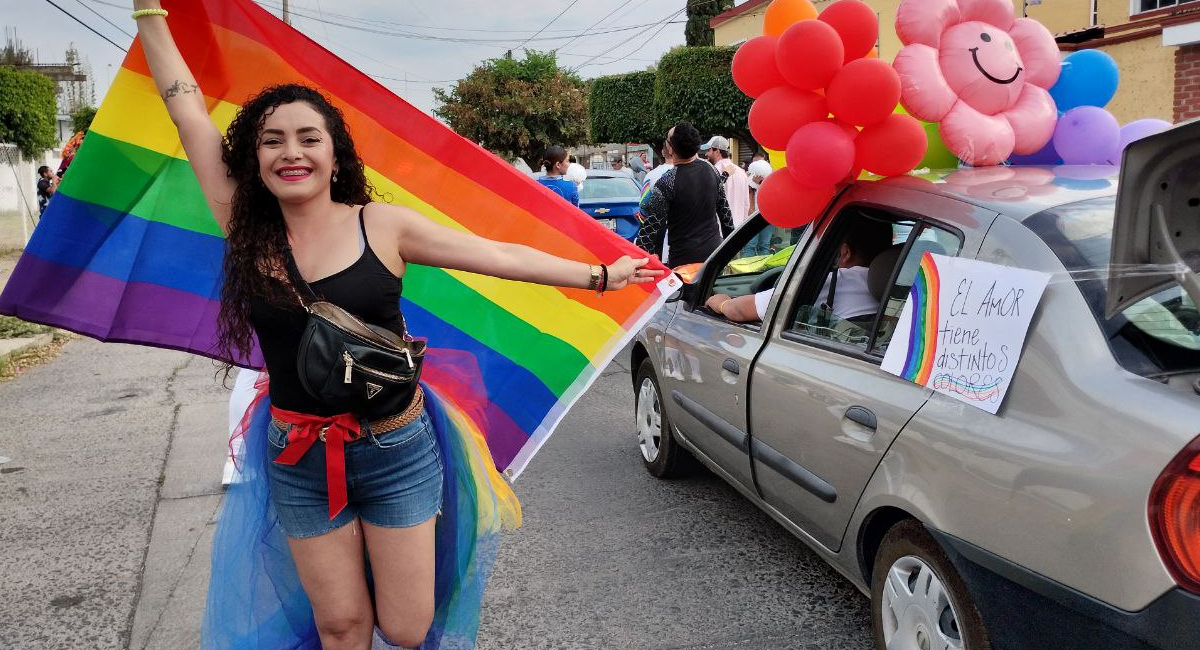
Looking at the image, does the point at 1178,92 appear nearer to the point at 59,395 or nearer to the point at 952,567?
the point at 952,567

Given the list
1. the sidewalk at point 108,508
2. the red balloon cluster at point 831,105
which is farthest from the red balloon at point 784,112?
the sidewalk at point 108,508

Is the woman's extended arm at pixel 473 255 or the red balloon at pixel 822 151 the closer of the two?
the woman's extended arm at pixel 473 255

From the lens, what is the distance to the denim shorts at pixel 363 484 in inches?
94.0

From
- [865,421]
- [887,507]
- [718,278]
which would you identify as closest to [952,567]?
[887,507]

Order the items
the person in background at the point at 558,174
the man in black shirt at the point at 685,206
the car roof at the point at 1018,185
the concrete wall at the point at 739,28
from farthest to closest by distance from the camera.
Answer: the concrete wall at the point at 739,28
the person in background at the point at 558,174
the man in black shirt at the point at 685,206
the car roof at the point at 1018,185

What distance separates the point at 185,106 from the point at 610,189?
505 inches

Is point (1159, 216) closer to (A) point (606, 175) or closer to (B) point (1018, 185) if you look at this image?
(B) point (1018, 185)

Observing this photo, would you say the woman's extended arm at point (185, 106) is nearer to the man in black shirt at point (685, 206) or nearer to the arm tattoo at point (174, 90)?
the arm tattoo at point (174, 90)

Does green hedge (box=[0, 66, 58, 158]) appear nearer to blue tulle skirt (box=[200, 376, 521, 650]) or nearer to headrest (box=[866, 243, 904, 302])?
blue tulle skirt (box=[200, 376, 521, 650])

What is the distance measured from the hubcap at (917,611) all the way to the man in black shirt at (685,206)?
166 inches

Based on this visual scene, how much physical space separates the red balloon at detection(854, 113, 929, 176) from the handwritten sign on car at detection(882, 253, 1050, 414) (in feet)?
1.92

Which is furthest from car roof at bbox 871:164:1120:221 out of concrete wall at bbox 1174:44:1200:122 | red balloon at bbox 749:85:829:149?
concrete wall at bbox 1174:44:1200:122

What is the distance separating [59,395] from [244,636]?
6.05m

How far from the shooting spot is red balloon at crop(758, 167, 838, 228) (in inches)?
139
